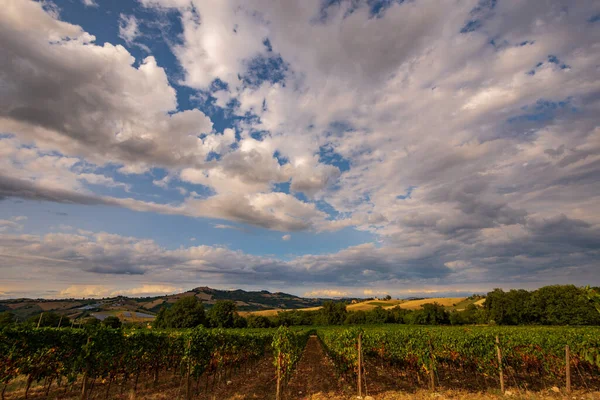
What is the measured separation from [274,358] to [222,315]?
214 feet

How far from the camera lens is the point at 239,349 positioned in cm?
2130

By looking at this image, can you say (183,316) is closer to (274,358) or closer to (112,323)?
(112,323)

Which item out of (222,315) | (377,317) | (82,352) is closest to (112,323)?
(82,352)

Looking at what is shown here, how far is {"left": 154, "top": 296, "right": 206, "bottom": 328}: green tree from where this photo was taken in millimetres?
69812

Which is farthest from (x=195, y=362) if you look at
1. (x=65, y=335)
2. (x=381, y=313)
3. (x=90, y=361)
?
(x=381, y=313)

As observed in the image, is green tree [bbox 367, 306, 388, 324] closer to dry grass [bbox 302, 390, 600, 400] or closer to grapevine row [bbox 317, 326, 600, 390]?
grapevine row [bbox 317, 326, 600, 390]

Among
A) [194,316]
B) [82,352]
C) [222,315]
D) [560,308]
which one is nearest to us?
[82,352]

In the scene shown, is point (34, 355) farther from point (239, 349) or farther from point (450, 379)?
point (450, 379)

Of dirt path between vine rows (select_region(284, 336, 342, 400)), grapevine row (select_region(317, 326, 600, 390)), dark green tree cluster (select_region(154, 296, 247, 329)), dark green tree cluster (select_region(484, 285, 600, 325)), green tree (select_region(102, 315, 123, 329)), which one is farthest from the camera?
dark green tree cluster (select_region(154, 296, 247, 329))

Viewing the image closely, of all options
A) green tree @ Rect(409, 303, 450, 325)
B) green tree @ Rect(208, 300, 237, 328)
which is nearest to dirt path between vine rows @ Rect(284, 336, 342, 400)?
green tree @ Rect(208, 300, 237, 328)

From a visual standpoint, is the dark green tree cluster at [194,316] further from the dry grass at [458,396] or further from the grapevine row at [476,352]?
the dry grass at [458,396]

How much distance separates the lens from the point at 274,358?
54.2 ft

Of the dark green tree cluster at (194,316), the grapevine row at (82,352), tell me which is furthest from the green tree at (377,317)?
the grapevine row at (82,352)

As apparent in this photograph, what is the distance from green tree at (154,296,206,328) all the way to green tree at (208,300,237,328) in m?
2.61
